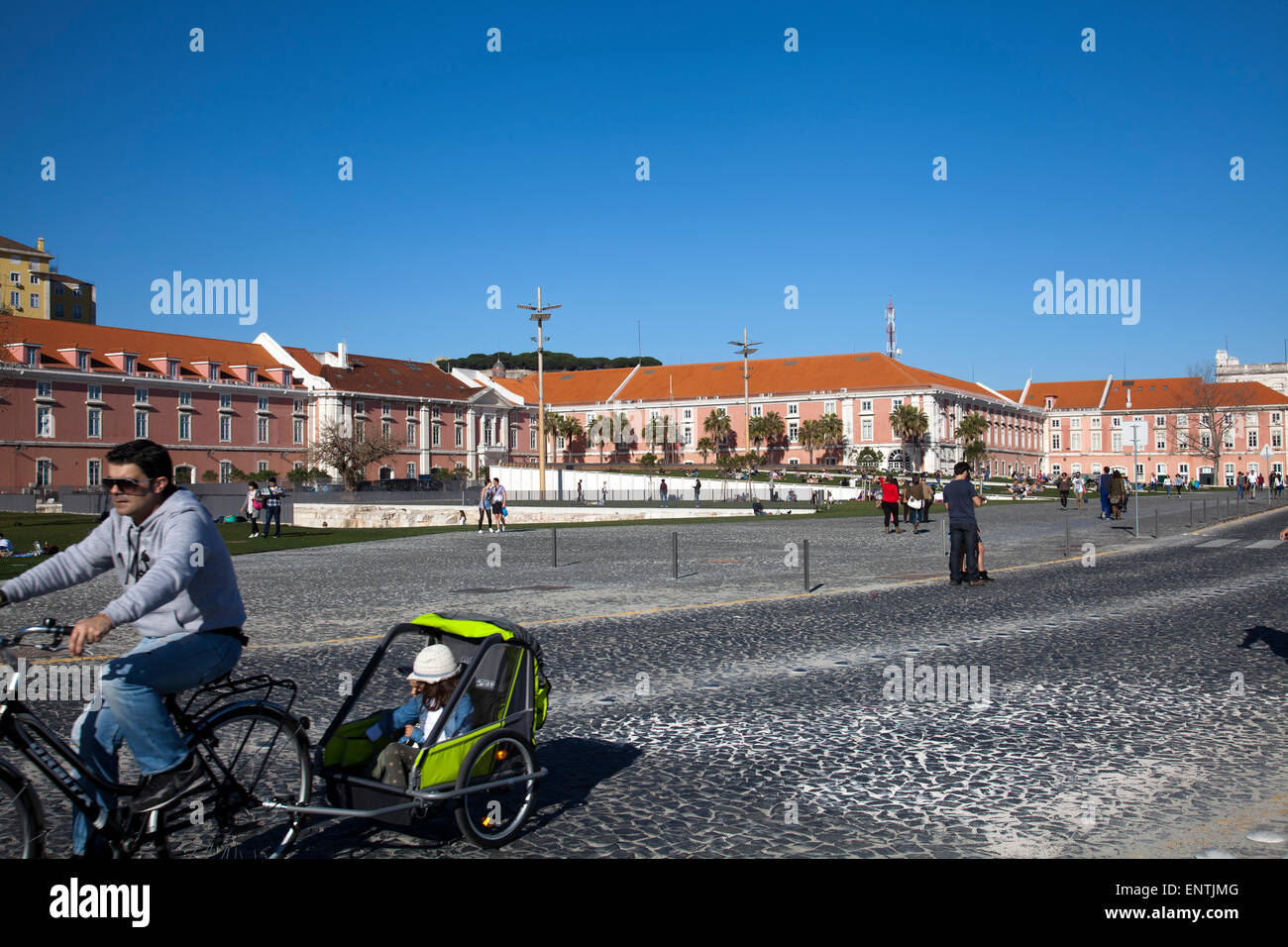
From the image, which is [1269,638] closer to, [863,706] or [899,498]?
[863,706]

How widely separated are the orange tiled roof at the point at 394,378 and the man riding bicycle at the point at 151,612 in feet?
295

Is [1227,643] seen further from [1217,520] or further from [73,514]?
[73,514]

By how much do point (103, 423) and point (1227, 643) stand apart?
78929 millimetres

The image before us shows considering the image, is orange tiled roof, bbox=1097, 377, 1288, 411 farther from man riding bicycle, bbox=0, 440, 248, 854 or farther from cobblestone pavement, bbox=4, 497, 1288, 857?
man riding bicycle, bbox=0, 440, 248, 854

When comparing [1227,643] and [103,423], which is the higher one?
[103,423]

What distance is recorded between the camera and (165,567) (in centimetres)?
405

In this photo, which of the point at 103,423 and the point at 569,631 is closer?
the point at 569,631

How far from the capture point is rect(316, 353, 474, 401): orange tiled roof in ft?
306

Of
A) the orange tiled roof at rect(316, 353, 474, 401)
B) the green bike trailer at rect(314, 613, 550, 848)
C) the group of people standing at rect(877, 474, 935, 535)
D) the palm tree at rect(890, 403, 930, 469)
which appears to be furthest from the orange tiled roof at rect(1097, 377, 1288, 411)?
the green bike trailer at rect(314, 613, 550, 848)

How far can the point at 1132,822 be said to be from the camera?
5.00 m

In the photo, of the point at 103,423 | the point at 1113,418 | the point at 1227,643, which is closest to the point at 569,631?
the point at 1227,643

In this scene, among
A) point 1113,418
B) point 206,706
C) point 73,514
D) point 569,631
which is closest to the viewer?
point 206,706

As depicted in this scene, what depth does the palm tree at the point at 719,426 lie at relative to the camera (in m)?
117

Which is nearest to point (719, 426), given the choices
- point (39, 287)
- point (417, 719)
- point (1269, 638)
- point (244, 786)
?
point (39, 287)
